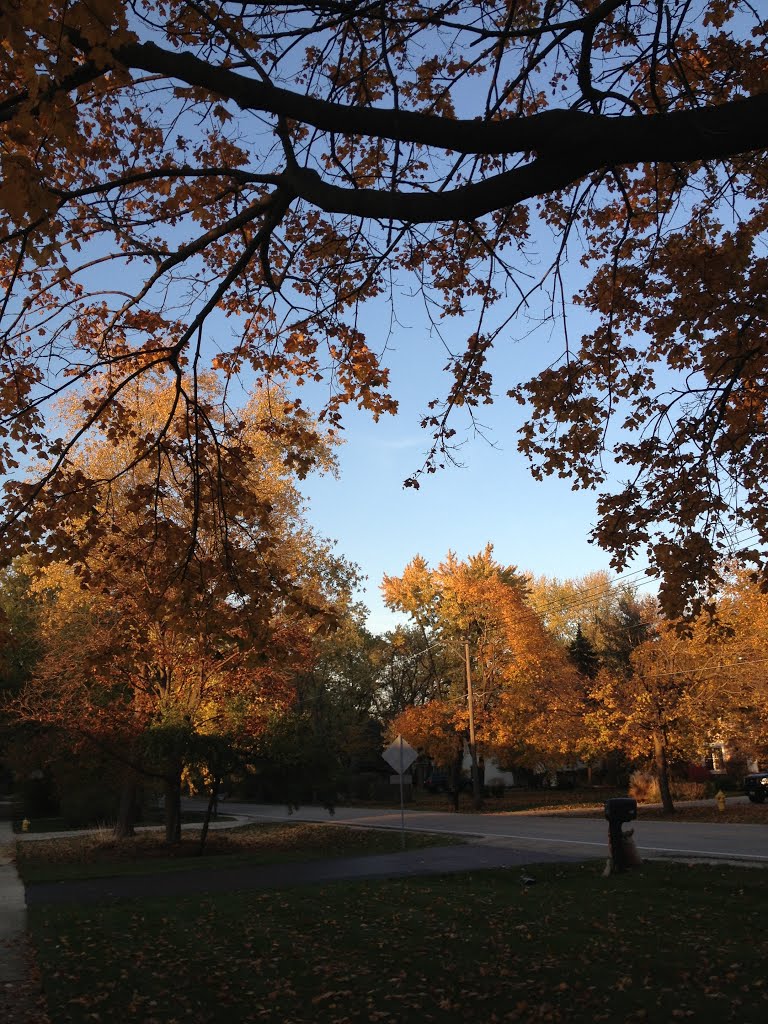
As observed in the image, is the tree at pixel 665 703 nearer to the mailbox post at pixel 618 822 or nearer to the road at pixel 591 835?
the road at pixel 591 835

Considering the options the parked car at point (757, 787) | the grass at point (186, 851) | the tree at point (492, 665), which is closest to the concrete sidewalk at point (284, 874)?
the grass at point (186, 851)

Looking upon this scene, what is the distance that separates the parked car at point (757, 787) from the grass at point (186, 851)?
14.4 m

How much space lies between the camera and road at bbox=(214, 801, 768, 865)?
16277mm

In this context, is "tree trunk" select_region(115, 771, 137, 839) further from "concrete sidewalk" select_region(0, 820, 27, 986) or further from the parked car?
the parked car

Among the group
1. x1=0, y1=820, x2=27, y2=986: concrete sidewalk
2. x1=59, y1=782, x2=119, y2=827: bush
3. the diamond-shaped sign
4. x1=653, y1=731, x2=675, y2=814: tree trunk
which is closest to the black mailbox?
the diamond-shaped sign

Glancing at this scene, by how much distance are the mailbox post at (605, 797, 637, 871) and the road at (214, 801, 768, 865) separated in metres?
2.95

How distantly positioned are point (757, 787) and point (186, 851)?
2114cm

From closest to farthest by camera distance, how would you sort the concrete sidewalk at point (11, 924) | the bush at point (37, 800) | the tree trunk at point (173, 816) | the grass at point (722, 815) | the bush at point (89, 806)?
the concrete sidewalk at point (11, 924) → the tree trunk at point (173, 816) → the grass at point (722, 815) → the bush at point (89, 806) → the bush at point (37, 800)

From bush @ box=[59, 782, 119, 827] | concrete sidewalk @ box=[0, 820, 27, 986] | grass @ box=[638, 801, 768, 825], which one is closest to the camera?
concrete sidewalk @ box=[0, 820, 27, 986]

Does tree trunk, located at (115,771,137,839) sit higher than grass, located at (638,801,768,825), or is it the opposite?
tree trunk, located at (115,771,137,839)

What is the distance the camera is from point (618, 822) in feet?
41.8

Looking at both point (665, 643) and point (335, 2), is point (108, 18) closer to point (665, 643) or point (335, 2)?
point (335, 2)

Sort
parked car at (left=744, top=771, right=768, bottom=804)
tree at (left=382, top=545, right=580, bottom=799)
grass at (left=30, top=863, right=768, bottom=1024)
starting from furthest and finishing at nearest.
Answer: tree at (left=382, top=545, right=580, bottom=799) → parked car at (left=744, top=771, right=768, bottom=804) → grass at (left=30, top=863, right=768, bottom=1024)

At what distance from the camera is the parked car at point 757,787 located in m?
29.9
